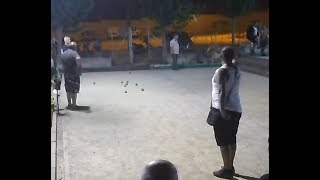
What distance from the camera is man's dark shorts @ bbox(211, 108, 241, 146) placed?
5176 mm

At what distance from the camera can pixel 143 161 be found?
20.8 ft

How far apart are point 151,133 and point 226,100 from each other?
3.11 metres

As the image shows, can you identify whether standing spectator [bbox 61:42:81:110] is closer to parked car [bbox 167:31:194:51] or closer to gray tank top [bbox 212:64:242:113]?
gray tank top [bbox 212:64:242:113]

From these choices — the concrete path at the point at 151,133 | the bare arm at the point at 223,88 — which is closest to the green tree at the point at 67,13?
the concrete path at the point at 151,133

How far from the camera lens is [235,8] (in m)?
24.2

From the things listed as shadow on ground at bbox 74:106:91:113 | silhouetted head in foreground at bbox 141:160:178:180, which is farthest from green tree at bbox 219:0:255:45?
silhouetted head in foreground at bbox 141:160:178:180

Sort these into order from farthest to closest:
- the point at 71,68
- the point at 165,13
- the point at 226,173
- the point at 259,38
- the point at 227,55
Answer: the point at 165,13
the point at 259,38
the point at 71,68
the point at 226,173
the point at 227,55

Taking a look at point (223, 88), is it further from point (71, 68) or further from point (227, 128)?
point (71, 68)

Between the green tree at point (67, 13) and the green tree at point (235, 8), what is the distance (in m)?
7.21

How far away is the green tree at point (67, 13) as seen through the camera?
21.5m

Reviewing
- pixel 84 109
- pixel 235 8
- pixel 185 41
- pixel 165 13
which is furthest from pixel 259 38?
pixel 84 109
